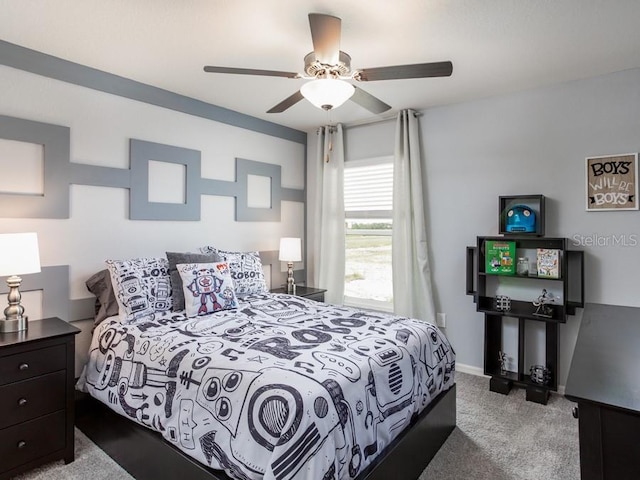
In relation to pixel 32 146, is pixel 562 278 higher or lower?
lower

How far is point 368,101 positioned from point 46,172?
7.37 feet

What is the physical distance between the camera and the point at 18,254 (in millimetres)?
2105

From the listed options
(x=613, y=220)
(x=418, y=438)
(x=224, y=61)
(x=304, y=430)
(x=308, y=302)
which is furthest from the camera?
(x=308, y=302)

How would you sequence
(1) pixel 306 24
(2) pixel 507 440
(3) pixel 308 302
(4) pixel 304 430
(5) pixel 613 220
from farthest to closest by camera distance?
(3) pixel 308 302 → (5) pixel 613 220 → (2) pixel 507 440 → (1) pixel 306 24 → (4) pixel 304 430

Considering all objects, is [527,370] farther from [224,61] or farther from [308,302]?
[224,61]

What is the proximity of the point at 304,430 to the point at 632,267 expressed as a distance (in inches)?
113

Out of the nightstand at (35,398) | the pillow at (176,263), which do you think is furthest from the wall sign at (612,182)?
the nightstand at (35,398)

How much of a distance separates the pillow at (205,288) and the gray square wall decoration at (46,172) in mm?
939

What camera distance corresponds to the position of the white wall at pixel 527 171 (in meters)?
2.88

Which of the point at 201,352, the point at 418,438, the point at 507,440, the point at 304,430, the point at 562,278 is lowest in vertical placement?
the point at 507,440

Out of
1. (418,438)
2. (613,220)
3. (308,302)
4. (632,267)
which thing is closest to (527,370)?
(632,267)

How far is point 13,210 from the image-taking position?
2.44m

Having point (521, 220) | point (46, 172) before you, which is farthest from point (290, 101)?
point (521, 220)

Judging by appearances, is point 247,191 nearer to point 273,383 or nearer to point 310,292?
point 310,292
